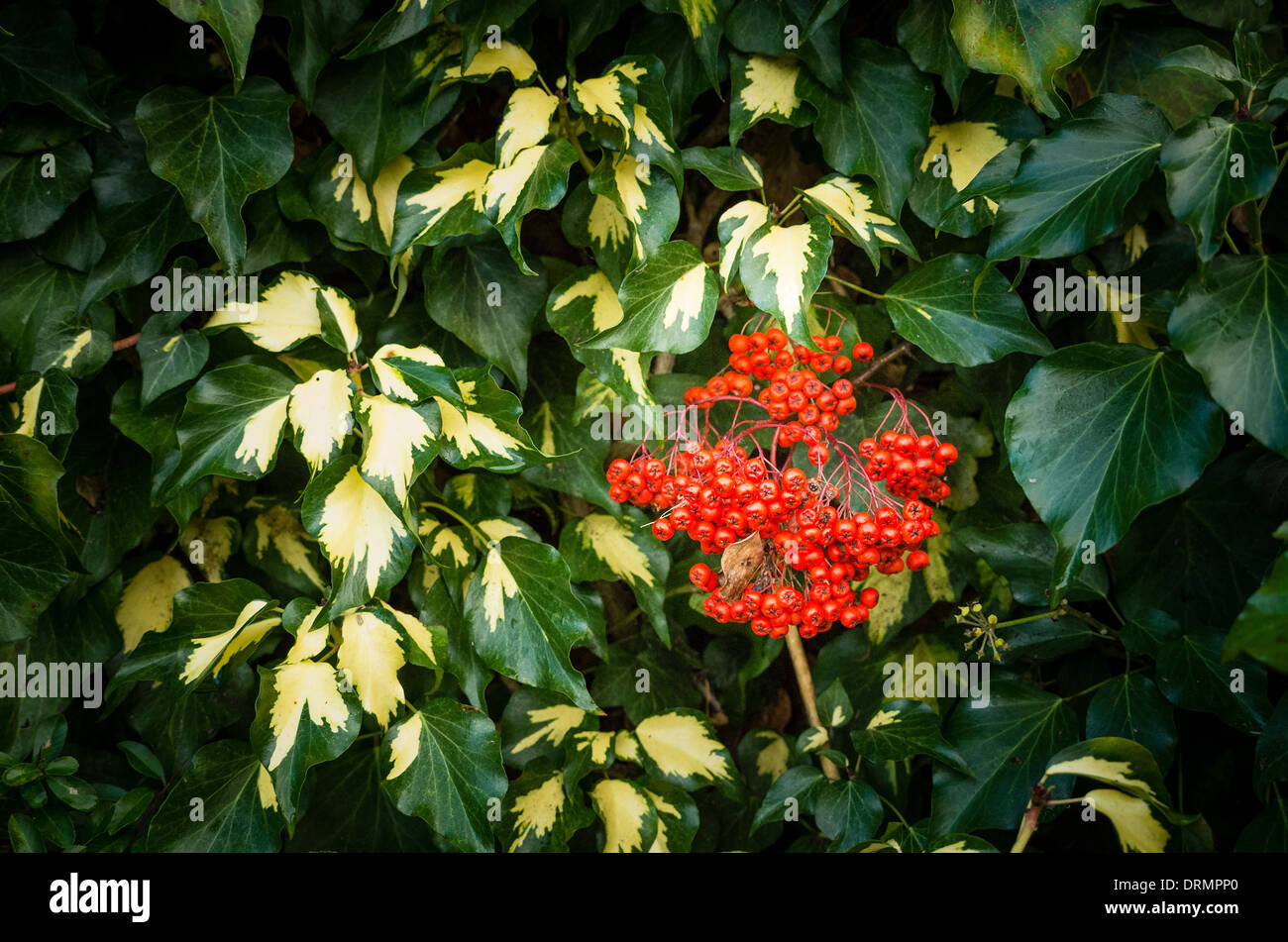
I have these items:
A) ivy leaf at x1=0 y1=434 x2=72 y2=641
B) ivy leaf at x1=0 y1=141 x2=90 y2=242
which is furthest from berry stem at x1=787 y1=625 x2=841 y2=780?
ivy leaf at x1=0 y1=141 x2=90 y2=242

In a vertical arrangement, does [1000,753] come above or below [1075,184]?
below

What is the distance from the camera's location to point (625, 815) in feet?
5.24

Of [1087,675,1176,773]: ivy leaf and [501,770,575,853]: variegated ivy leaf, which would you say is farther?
[501,770,575,853]: variegated ivy leaf

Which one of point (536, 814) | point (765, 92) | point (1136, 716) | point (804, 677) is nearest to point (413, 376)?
point (765, 92)

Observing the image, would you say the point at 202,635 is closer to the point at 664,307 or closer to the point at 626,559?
the point at 626,559

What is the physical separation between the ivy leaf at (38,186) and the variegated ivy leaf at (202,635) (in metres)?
0.66

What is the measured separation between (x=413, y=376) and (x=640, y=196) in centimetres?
43

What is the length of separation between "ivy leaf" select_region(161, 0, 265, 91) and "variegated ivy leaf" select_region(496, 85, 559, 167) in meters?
0.35

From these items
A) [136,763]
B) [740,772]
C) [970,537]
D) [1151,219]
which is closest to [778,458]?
[970,537]

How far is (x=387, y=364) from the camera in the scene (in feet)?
4.39

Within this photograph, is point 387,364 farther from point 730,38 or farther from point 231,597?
point 730,38

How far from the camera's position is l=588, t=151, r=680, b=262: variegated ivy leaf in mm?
1362

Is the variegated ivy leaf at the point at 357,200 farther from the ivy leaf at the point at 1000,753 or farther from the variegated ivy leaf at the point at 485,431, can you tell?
the ivy leaf at the point at 1000,753

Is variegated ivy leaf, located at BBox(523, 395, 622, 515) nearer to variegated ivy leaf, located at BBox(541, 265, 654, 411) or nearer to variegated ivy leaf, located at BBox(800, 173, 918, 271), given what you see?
variegated ivy leaf, located at BBox(541, 265, 654, 411)
